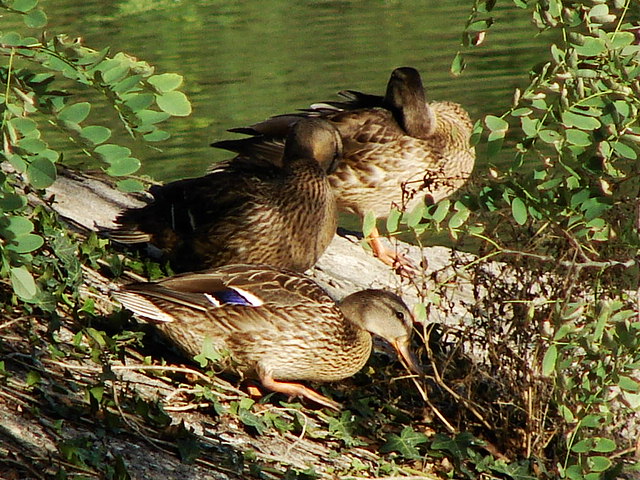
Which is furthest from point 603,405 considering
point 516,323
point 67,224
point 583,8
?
point 67,224

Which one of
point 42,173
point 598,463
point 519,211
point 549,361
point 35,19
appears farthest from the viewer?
point 519,211

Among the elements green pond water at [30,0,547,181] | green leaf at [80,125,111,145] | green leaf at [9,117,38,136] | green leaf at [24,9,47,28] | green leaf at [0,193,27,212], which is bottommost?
green pond water at [30,0,547,181]

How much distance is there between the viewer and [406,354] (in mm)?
5879

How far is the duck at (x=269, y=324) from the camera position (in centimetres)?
558

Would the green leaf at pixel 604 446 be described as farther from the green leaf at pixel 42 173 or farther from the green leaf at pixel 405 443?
the green leaf at pixel 42 173

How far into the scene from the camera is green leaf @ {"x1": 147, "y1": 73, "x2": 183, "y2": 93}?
3.34 meters

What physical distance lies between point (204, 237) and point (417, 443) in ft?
6.52

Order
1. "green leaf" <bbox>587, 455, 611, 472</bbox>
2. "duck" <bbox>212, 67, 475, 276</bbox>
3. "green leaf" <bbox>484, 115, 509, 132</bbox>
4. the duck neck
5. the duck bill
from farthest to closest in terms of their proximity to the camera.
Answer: the duck neck < "duck" <bbox>212, 67, 475, 276</bbox> < the duck bill < "green leaf" <bbox>587, 455, 611, 472</bbox> < "green leaf" <bbox>484, 115, 509, 132</bbox>

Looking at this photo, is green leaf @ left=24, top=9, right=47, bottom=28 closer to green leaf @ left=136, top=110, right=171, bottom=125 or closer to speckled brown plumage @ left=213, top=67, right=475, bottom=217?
green leaf @ left=136, top=110, right=171, bottom=125

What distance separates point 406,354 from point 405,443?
757 millimetres

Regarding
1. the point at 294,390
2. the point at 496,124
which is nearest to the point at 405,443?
the point at 294,390

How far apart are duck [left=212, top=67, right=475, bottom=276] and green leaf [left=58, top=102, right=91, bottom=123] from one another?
194 inches

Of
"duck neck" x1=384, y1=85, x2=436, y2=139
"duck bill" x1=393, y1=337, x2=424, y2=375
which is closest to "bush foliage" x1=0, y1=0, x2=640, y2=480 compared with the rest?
"duck bill" x1=393, y1=337, x2=424, y2=375

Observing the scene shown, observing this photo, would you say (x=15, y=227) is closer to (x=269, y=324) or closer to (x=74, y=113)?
(x=74, y=113)
